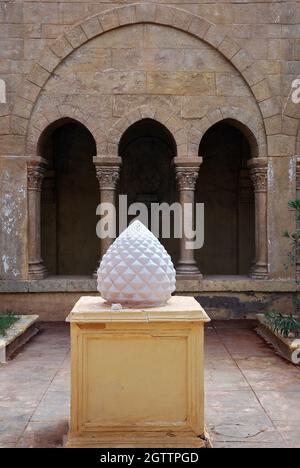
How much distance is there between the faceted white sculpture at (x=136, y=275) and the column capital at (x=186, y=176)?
15.6 feet

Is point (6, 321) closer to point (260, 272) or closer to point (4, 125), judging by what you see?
point (4, 125)

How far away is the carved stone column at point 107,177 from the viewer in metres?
8.02

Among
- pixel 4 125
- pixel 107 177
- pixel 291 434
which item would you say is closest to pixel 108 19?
pixel 4 125

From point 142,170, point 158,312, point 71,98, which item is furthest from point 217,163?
point 158,312

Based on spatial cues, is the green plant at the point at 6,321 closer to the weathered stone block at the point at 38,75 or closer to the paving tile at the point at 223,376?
the paving tile at the point at 223,376

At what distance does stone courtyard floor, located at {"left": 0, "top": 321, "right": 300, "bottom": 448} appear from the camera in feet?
11.8

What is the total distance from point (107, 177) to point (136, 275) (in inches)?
192

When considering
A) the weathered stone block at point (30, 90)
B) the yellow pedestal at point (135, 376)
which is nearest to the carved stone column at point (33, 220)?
the weathered stone block at point (30, 90)

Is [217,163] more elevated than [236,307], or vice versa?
[217,163]

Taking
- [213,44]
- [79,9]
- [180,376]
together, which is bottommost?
[180,376]

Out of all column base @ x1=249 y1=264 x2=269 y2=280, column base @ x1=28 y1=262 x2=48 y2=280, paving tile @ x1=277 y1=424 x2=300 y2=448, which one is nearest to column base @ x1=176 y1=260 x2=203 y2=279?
column base @ x1=249 y1=264 x2=269 y2=280

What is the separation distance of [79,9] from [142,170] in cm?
329

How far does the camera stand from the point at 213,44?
315 inches
